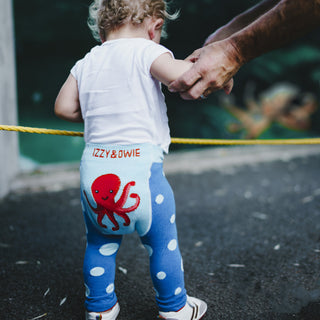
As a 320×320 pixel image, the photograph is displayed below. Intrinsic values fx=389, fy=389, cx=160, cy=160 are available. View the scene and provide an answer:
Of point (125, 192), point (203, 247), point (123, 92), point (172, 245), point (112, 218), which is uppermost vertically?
point (123, 92)

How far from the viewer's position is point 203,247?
106 inches

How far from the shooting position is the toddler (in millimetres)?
1509

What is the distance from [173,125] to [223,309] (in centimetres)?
291

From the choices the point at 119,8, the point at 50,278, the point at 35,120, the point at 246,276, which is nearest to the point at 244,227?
the point at 246,276

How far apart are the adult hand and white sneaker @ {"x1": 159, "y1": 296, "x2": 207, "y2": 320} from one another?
3.10ft

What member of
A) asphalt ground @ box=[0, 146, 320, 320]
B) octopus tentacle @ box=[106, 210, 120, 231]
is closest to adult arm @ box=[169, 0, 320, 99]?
octopus tentacle @ box=[106, 210, 120, 231]

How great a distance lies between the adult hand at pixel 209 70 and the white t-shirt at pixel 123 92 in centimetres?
12

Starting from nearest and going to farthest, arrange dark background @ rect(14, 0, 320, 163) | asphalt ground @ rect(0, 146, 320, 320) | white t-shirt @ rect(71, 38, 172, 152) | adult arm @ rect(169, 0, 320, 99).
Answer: white t-shirt @ rect(71, 38, 172, 152) → adult arm @ rect(169, 0, 320, 99) → asphalt ground @ rect(0, 146, 320, 320) → dark background @ rect(14, 0, 320, 163)

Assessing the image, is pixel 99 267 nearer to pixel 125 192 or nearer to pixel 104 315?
pixel 104 315

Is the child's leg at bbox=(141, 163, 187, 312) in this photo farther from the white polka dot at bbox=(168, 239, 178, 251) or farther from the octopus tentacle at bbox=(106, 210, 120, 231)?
the octopus tentacle at bbox=(106, 210, 120, 231)

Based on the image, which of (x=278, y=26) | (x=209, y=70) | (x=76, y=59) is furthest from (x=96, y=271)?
(x=76, y=59)

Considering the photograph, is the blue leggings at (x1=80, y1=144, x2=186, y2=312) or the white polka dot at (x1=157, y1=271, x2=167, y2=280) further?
the white polka dot at (x1=157, y1=271, x2=167, y2=280)

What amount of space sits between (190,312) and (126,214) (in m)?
0.61

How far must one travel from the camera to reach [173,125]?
463cm
